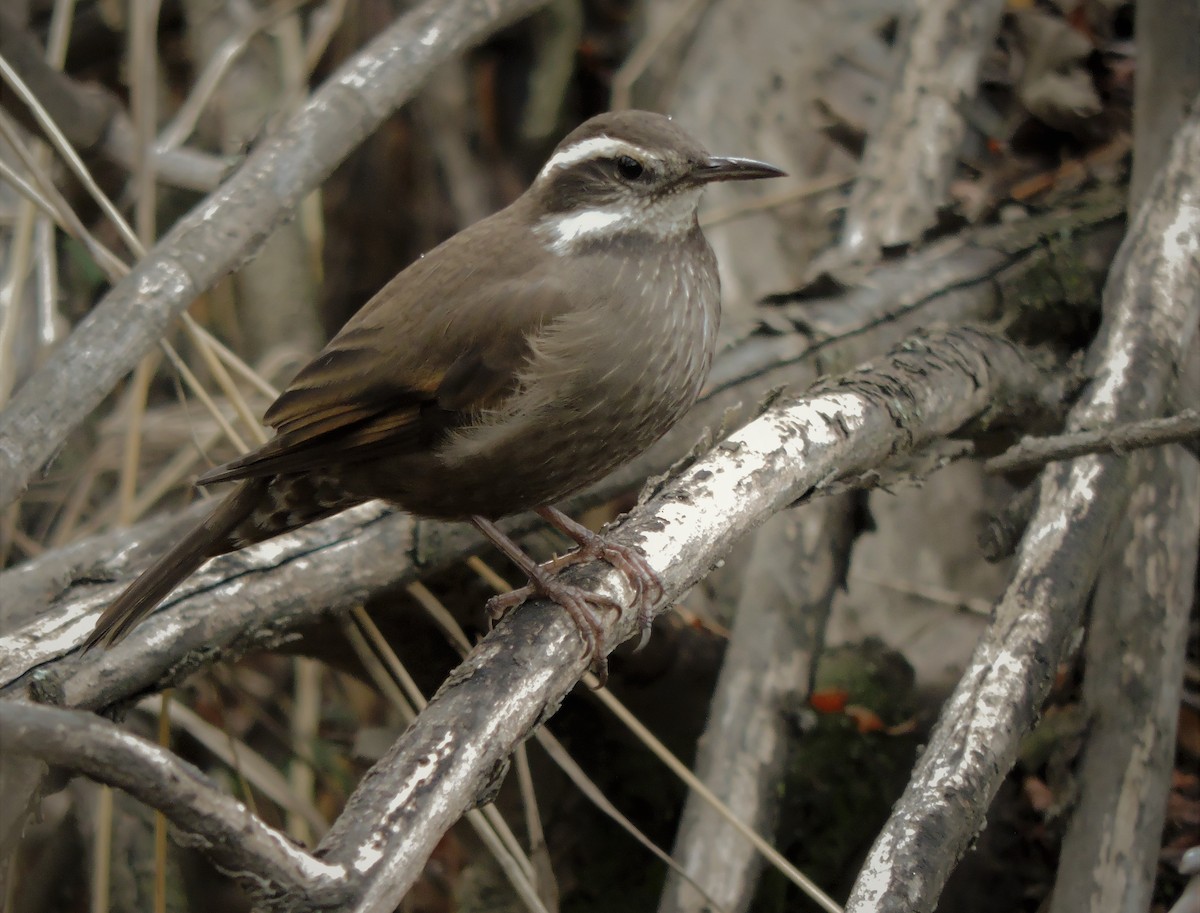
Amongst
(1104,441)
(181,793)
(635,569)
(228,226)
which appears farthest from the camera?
(228,226)

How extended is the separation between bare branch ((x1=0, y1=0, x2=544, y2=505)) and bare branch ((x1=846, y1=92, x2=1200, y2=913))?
1908mm

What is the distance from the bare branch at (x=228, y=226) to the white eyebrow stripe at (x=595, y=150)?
2.39 ft

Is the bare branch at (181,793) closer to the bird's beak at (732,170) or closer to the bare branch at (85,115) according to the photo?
the bird's beak at (732,170)

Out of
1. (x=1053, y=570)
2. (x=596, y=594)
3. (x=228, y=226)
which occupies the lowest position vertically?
(x=1053, y=570)

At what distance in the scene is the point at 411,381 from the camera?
317 cm

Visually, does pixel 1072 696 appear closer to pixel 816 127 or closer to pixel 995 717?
pixel 995 717

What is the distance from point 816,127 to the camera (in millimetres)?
5461

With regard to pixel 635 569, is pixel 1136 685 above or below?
below

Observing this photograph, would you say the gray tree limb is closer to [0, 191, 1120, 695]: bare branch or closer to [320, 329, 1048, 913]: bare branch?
[320, 329, 1048, 913]: bare branch

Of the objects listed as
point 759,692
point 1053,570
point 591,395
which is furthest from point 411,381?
point 1053,570

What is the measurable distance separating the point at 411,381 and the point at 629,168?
0.79 metres

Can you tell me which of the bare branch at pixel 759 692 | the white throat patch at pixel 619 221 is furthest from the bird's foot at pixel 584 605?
the white throat patch at pixel 619 221

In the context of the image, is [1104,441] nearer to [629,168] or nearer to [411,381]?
[629,168]

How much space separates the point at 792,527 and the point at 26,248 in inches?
99.3
